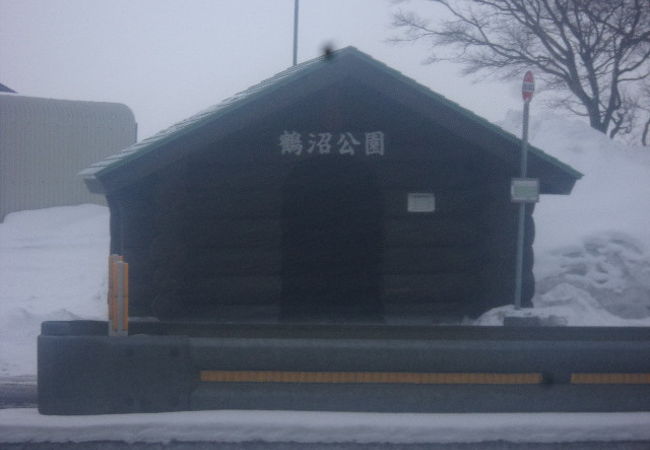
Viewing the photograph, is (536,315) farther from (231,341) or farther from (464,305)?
(231,341)

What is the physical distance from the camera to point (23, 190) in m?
27.1

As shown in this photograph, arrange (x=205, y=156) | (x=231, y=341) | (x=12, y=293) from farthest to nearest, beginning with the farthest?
(x=12, y=293) → (x=205, y=156) → (x=231, y=341)

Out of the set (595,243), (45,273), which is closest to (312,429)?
(595,243)

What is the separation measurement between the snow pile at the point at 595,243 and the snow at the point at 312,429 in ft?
13.5

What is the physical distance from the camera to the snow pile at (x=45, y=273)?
1122 cm

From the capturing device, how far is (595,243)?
50.6 feet

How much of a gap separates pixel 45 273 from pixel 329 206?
1037 cm

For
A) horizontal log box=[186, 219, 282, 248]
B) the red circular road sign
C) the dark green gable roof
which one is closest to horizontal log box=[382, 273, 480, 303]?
horizontal log box=[186, 219, 282, 248]

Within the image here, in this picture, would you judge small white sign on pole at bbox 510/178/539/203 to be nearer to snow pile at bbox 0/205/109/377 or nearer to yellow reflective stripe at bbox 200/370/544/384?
yellow reflective stripe at bbox 200/370/544/384

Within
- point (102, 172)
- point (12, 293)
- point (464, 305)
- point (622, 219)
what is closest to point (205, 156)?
point (102, 172)

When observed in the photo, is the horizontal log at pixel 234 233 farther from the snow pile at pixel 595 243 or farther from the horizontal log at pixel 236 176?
the snow pile at pixel 595 243

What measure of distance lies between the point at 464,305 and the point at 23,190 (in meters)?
20.5

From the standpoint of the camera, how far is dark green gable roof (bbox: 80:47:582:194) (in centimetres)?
959

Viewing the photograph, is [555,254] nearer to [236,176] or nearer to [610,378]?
[236,176]
